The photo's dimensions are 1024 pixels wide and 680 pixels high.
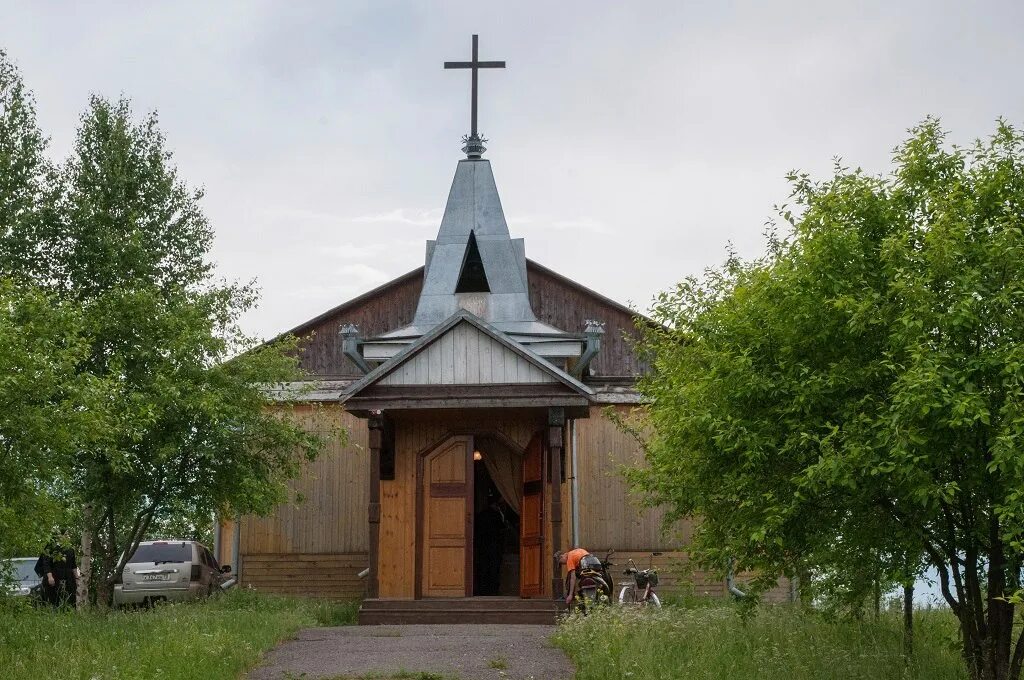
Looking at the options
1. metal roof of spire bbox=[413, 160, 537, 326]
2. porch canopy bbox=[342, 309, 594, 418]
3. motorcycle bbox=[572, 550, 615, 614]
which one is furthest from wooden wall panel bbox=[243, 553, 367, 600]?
motorcycle bbox=[572, 550, 615, 614]

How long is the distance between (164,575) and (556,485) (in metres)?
9.53

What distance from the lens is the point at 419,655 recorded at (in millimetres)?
13828

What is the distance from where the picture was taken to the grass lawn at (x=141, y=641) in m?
12.0

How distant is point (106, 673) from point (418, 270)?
2162cm

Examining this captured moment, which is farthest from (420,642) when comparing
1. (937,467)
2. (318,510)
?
(318,510)

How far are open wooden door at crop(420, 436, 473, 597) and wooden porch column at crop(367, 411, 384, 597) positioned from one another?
80cm

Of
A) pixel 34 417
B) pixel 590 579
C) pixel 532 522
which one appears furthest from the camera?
pixel 532 522

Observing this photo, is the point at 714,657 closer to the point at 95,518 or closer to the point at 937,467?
the point at 937,467

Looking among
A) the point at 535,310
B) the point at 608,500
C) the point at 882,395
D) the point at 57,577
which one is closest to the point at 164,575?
the point at 57,577

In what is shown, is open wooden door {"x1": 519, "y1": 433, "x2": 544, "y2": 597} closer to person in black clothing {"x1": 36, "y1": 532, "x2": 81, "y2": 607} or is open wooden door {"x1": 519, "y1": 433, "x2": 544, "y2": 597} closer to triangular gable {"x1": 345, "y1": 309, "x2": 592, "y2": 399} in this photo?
triangular gable {"x1": 345, "y1": 309, "x2": 592, "y2": 399}

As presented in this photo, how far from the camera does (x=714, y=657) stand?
13047mm

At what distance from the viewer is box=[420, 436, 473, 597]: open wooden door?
20.5 meters

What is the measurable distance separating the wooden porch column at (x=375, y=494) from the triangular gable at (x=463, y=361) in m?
0.68

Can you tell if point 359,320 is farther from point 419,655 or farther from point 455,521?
point 419,655
